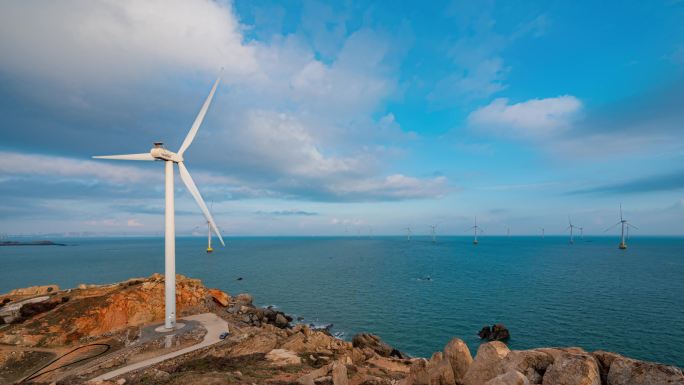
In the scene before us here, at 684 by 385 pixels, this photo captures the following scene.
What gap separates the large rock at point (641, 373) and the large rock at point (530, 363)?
2.54 m

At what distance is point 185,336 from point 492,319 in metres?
55.3

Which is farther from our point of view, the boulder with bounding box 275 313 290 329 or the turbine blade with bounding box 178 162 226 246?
the boulder with bounding box 275 313 290 329

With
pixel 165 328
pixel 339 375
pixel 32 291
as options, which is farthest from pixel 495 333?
pixel 32 291

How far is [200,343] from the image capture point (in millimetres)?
34469

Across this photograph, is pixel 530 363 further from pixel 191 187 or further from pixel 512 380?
pixel 191 187

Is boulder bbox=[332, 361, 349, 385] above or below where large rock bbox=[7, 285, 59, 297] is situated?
above

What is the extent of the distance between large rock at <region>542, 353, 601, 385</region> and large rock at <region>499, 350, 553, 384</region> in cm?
99

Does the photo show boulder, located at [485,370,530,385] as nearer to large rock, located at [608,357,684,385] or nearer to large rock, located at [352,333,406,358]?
large rock, located at [608,357,684,385]

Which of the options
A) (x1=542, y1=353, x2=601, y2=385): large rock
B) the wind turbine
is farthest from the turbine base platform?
(x1=542, y1=353, x2=601, y2=385): large rock

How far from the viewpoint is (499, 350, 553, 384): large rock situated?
1560 centimetres

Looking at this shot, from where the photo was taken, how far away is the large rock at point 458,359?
66.0ft

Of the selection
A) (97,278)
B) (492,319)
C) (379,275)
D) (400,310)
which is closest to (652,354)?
(492,319)

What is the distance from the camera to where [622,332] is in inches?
2098

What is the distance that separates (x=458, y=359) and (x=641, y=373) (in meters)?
9.26
